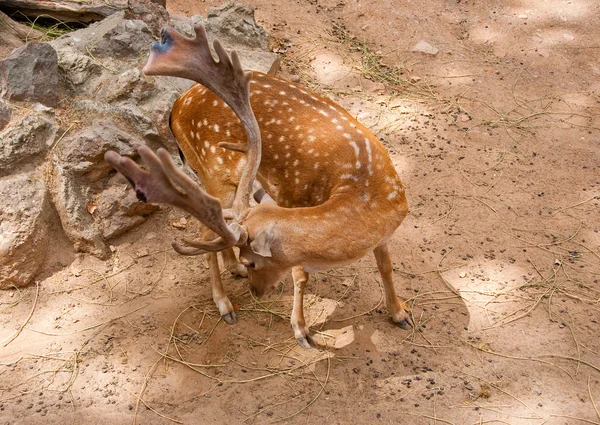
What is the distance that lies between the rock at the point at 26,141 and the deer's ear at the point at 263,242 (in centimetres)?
201

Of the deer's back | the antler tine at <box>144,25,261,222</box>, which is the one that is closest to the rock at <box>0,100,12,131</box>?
the deer's back

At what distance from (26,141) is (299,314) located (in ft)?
7.05

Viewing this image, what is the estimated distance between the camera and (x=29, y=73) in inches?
165

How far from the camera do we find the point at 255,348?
143 inches

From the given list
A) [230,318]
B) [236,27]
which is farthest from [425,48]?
[230,318]

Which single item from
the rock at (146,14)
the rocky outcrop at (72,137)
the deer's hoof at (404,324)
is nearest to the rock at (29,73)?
the rocky outcrop at (72,137)

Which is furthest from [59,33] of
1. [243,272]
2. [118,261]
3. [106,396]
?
[106,396]

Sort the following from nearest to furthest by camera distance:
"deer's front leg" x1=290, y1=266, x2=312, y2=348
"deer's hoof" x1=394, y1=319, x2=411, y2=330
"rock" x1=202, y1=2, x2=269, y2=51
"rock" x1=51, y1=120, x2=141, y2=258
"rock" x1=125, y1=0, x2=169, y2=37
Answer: "deer's front leg" x1=290, y1=266, x2=312, y2=348 < "deer's hoof" x1=394, y1=319, x2=411, y2=330 < "rock" x1=51, y1=120, x2=141, y2=258 < "rock" x1=125, y1=0, x2=169, y2=37 < "rock" x1=202, y1=2, x2=269, y2=51

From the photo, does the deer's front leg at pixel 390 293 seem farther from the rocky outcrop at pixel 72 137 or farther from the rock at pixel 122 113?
the rock at pixel 122 113

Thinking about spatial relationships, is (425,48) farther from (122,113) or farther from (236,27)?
(122,113)

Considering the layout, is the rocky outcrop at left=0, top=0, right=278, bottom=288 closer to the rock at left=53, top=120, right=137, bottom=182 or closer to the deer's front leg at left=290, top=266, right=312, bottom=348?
the rock at left=53, top=120, right=137, bottom=182

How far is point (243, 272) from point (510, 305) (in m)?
1.76

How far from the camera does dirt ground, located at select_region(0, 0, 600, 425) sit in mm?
3281

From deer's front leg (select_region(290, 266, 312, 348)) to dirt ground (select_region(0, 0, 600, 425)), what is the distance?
7 cm
